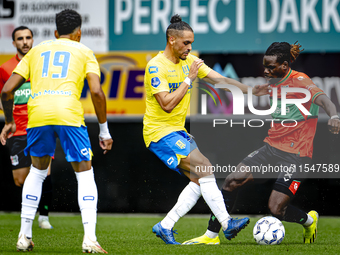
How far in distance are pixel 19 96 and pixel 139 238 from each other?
2513 millimetres

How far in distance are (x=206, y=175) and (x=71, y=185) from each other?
13.4 feet

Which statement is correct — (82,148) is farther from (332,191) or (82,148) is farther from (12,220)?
(332,191)

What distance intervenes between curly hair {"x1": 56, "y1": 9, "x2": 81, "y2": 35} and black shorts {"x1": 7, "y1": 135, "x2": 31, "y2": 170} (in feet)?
9.41

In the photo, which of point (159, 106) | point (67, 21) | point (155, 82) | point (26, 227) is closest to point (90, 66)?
point (67, 21)

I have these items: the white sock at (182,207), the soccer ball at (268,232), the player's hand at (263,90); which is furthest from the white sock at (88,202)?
the player's hand at (263,90)

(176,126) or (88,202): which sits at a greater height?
(176,126)

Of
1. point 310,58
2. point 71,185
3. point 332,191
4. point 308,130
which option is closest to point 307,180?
point 332,191

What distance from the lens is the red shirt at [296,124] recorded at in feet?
18.8

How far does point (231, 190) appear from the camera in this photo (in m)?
5.54

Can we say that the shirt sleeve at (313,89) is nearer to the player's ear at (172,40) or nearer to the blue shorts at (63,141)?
the player's ear at (172,40)

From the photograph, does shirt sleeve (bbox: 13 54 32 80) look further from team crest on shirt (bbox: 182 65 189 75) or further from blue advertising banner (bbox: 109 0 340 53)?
blue advertising banner (bbox: 109 0 340 53)

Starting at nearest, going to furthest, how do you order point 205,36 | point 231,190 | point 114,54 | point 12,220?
point 231,190 < point 12,220 < point 114,54 < point 205,36

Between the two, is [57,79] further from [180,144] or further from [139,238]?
[139,238]

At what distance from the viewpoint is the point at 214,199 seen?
5.08 metres
